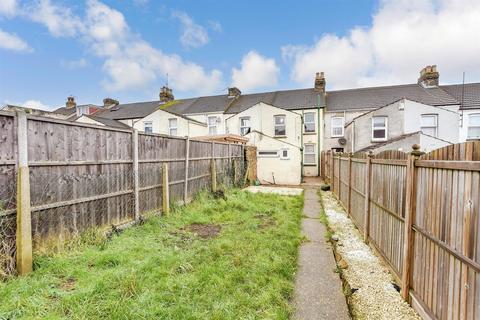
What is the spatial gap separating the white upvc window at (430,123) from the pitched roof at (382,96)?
9.12 feet

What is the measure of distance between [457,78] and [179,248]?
86.1 feet

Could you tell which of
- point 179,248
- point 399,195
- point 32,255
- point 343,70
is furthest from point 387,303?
point 343,70

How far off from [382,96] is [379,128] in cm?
551

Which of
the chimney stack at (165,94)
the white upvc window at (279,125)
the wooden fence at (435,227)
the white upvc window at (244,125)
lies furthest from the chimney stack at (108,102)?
the wooden fence at (435,227)

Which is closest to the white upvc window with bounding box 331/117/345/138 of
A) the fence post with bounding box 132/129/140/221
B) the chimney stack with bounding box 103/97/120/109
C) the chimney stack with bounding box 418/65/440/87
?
the chimney stack with bounding box 418/65/440/87

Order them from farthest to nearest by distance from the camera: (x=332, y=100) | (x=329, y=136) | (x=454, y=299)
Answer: (x=332, y=100) < (x=329, y=136) < (x=454, y=299)

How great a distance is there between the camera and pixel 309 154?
1966 centimetres

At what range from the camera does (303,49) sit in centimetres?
1838

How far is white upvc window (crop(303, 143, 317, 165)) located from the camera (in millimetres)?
19547

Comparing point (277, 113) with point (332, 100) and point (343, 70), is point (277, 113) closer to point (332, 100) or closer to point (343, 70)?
point (332, 100)

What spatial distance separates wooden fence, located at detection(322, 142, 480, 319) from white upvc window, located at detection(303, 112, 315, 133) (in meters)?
16.0

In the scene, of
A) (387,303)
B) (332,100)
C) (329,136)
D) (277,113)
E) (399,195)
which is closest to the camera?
(387,303)

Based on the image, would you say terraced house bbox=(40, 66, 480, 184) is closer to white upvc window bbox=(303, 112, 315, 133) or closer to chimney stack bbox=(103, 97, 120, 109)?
white upvc window bbox=(303, 112, 315, 133)

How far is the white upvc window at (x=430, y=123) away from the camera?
15.5 meters
